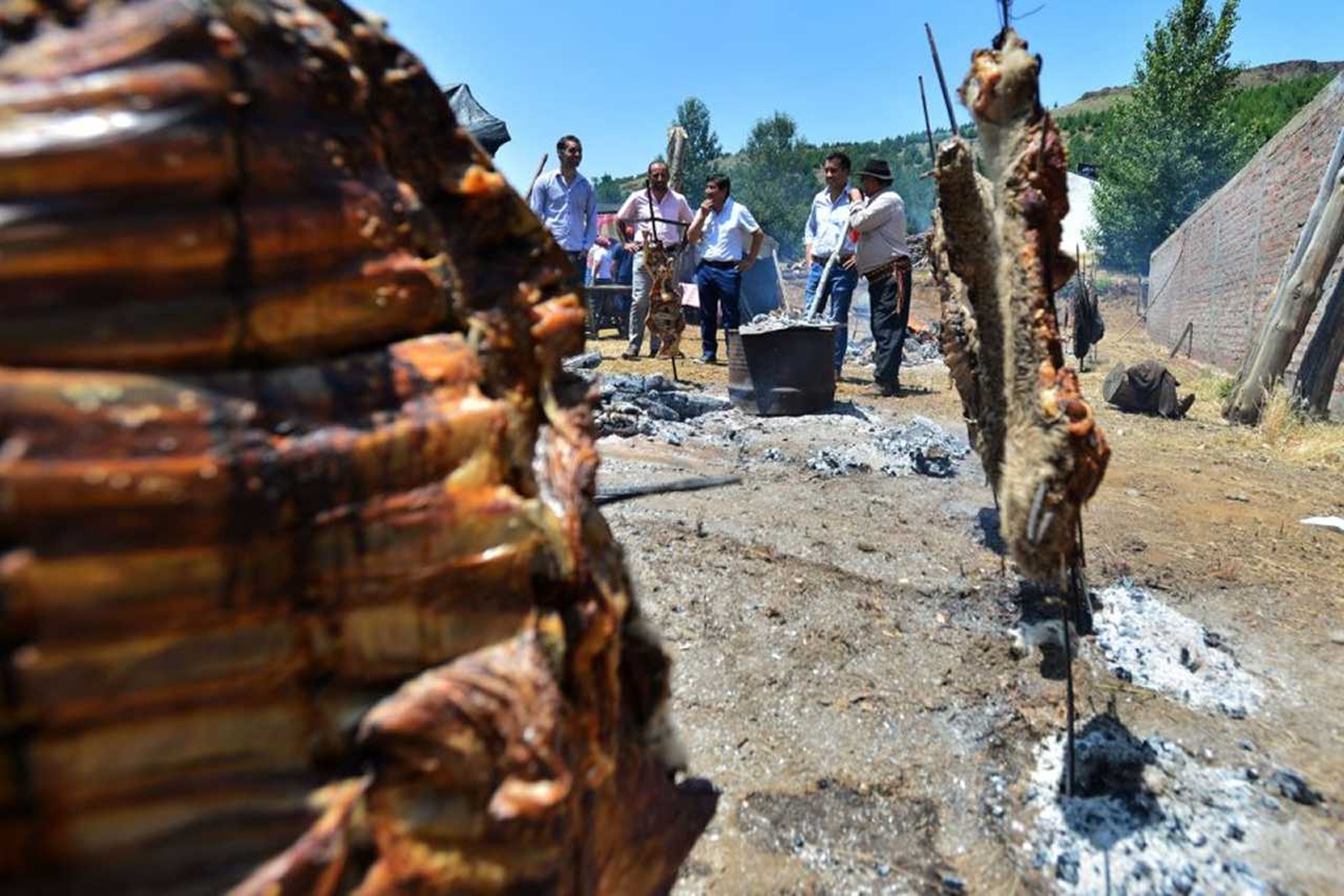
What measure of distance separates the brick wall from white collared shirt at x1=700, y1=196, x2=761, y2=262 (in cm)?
593

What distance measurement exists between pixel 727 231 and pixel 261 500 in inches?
347

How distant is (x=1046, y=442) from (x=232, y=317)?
1837mm

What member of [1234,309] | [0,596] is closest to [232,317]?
[0,596]

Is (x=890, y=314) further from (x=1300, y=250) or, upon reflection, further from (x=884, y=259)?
(x=1300, y=250)

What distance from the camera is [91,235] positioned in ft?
2.12

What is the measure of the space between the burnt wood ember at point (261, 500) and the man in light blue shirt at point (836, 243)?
8281 mm

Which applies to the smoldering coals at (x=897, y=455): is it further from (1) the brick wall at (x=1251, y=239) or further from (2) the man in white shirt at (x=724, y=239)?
(1) the brick wall at (x=1251, y=239)

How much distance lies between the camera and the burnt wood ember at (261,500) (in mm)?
608

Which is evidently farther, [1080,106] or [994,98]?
[1080,106]

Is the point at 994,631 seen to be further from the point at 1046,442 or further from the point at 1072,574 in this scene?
the point at 1046,442

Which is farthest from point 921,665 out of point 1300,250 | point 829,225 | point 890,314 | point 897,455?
point 1300,250

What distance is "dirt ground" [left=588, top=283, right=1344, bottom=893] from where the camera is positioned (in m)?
2.07

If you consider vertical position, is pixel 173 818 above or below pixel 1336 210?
below

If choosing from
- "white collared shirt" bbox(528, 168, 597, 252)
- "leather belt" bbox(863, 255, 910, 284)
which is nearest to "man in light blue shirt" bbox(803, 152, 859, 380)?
"leather belt" bbox(863, 255, 910, 284)
